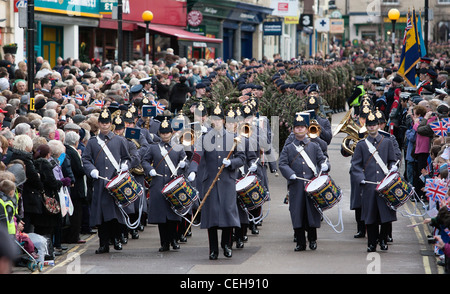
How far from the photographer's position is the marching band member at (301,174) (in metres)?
12.0

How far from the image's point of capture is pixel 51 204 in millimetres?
11414

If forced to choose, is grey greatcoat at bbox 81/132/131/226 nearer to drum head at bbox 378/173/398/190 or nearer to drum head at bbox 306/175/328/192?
drum head at bbox 306/175/328/192

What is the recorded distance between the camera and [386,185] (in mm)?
11695

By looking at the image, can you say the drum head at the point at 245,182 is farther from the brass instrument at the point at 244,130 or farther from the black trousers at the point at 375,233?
the black trousers at the point at 375,233

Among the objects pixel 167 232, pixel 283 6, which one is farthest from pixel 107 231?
pixel 283 6

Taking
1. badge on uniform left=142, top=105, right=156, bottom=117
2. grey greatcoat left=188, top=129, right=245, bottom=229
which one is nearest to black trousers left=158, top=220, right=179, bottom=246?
grey greatcoat left=188, top=129, right=245, bottom=229

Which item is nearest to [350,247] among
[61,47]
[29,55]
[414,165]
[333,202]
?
[333,202]

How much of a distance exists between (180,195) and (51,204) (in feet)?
5.55

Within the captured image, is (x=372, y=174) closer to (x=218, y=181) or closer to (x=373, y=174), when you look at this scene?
(x=373, y=174)

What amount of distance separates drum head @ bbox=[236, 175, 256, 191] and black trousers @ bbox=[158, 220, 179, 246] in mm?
1010

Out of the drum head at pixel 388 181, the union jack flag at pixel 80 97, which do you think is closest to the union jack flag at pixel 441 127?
the drum head at pixel 388 181

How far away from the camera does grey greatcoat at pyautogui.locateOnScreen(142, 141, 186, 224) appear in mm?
12305

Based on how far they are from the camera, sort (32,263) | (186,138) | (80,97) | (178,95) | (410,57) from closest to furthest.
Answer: (32,263) < (186,138) < (80,97) < (178,95) < (410,57)

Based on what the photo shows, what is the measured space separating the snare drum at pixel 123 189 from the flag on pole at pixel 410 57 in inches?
487
